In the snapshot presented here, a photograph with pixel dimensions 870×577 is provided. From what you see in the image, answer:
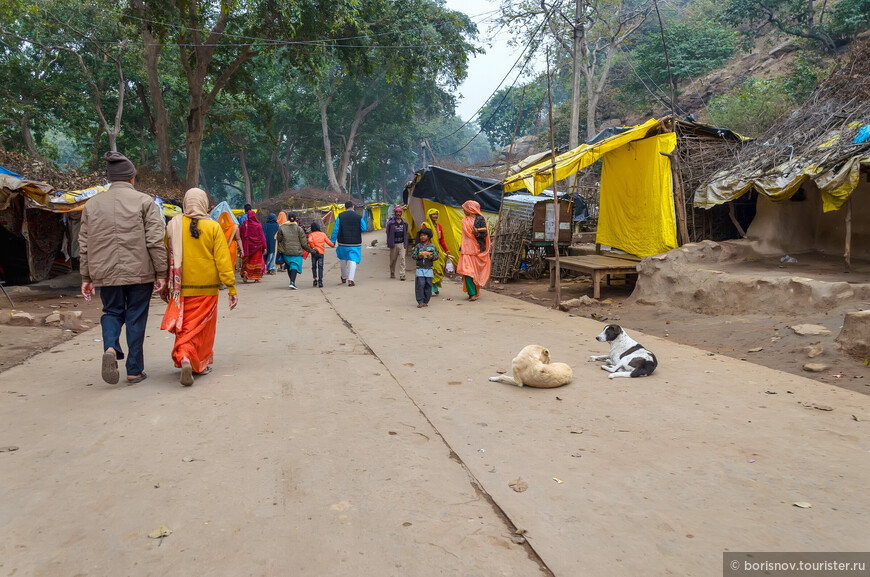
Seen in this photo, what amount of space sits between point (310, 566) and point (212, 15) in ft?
61.7

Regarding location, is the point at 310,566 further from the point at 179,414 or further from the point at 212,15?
the point at 212,15

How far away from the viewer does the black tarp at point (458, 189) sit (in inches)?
587

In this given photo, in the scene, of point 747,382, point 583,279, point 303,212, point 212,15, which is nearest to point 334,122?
point 303,212

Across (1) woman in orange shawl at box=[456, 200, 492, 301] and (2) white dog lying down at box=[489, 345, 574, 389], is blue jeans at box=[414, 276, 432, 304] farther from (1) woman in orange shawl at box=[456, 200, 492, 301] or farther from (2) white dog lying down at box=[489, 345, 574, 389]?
(2) white dog lying down at box=[489, 345, 574, 389]

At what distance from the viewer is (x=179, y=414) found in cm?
416

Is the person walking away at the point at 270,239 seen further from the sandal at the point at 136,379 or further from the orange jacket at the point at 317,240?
the sandal at the point at 136,379

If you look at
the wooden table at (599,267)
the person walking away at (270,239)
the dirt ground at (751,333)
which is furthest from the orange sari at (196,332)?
the person walking away at (270,239)

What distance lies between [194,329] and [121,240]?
930 mm

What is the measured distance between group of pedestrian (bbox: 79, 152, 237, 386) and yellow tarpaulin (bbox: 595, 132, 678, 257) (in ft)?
26.4

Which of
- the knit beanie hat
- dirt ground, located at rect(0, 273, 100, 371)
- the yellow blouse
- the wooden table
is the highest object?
the knit beanie hat

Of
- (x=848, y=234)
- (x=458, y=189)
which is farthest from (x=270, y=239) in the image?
(x=848, y=234)

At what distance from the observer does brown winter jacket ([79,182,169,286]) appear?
15.9 ft

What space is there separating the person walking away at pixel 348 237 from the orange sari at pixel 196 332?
762cm

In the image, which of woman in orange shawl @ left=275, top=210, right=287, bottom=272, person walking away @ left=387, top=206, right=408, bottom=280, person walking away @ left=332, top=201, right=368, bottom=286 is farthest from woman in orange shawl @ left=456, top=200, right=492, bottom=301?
woman in orange shawl @ left=275, top=210, right=287, bottom=272
